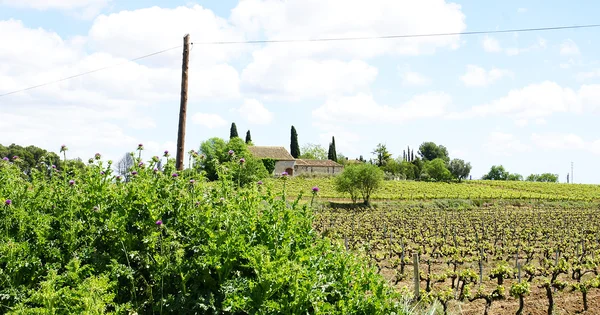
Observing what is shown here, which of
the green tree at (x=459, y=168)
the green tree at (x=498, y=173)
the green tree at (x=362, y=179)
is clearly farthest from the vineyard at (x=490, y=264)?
the green tree at (x=498, y=173)

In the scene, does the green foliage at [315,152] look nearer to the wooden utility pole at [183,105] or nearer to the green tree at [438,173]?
the green tree at [438,173]

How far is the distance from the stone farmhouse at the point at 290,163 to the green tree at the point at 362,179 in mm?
34954

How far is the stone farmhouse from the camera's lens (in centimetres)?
8450

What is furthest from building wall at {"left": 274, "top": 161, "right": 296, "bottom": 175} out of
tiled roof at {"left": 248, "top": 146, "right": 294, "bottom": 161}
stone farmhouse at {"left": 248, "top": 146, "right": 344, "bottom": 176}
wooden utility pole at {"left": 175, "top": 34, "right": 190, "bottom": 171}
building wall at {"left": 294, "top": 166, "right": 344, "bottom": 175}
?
wooden utility pole at {"left": 175, "top": 34, "right": 190, "bottom": 171}

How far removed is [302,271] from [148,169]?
123 inches

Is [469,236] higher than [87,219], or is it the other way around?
[87,219]

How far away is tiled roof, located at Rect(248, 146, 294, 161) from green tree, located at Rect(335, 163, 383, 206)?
36201mm

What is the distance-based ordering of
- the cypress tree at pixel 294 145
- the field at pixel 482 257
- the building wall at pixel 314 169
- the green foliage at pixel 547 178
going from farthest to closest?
the green foliage at pixel 547 178 < the cypress tree at pixel 294 145 < the building wall at pixel 314 169 < the field at pixel 482 257

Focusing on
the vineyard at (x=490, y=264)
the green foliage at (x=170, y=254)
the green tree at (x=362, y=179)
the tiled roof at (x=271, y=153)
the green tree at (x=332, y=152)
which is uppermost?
the green tree at (x=332, y=152)

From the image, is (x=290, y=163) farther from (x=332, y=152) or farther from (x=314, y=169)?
(x=332, y=152)

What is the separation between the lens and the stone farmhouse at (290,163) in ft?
277

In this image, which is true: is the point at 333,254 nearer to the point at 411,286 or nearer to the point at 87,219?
the point at 87,219

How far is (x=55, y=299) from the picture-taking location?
4547mm

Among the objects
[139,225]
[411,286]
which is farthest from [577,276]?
[139,225]
